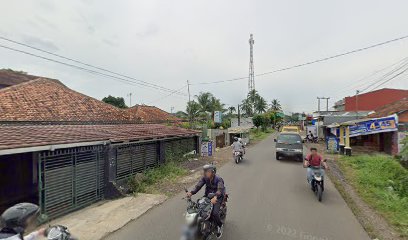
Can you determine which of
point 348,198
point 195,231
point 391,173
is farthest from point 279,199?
point 391,173

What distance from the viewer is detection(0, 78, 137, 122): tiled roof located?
13977 millimetres

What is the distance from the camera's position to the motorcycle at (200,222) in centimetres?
459

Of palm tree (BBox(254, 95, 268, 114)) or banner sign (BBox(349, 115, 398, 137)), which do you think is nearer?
banner sign (BBox(349, 115, 398, 137))

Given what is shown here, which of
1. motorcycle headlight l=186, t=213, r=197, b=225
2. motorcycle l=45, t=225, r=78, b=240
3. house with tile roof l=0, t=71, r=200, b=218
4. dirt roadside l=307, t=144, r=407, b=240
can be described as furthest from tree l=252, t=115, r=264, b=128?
motorcycle l=45, t=225, r=78, b=240

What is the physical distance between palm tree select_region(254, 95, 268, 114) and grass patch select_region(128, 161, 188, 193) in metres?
57.5

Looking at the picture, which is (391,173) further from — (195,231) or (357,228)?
(195,231)

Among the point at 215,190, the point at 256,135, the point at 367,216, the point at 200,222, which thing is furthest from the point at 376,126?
the point at 256,135

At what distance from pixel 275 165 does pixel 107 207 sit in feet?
34.6

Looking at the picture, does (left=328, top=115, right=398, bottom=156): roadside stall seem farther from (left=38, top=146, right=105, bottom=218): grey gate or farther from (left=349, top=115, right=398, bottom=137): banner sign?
(left=38, top=146, right=105, bottom=218): grey gate

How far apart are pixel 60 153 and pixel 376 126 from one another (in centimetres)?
1989

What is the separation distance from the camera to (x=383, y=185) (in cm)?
1075

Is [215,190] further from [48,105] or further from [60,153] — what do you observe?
[48,105]

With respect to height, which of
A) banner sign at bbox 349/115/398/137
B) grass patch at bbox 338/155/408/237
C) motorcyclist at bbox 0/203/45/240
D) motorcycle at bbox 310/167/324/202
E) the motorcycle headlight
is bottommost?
grass patch at bbox 338/155/408/237

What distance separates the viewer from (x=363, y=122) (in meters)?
19.5
